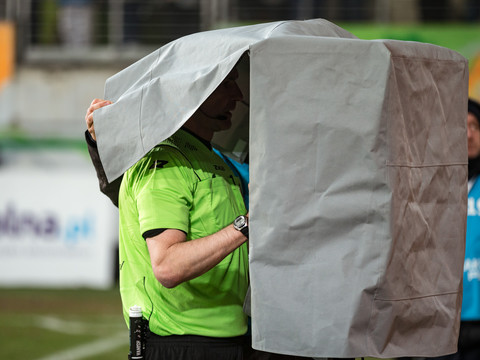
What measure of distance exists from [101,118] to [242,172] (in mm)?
939

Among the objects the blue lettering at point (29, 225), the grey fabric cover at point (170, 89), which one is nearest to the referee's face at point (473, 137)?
the grey fabric cover at point (170, 89)

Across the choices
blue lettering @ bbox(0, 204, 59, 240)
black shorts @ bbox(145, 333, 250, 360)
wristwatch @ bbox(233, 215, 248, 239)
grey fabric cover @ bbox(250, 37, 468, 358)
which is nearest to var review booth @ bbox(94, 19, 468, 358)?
grey fabric cover @ bbox(250, 37, 468, 358)

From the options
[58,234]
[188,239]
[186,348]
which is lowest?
[58,234]

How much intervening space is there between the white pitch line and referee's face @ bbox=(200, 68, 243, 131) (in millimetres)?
6495

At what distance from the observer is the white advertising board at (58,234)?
1512 cm

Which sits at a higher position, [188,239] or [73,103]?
[188,239]

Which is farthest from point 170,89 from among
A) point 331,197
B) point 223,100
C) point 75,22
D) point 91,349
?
point 75,22

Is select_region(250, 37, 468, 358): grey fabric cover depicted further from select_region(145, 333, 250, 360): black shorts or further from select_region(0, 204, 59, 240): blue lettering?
select_region(0, 204, 59, 240): blue lettering

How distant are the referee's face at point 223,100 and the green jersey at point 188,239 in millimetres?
155

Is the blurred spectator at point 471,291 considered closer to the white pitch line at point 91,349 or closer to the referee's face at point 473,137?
the referee's face at point 473,137

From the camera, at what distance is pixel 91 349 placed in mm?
10070

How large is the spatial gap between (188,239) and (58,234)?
1239 centimetres

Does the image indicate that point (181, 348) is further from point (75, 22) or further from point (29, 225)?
point (75, 22)

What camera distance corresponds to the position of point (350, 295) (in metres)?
2.93
